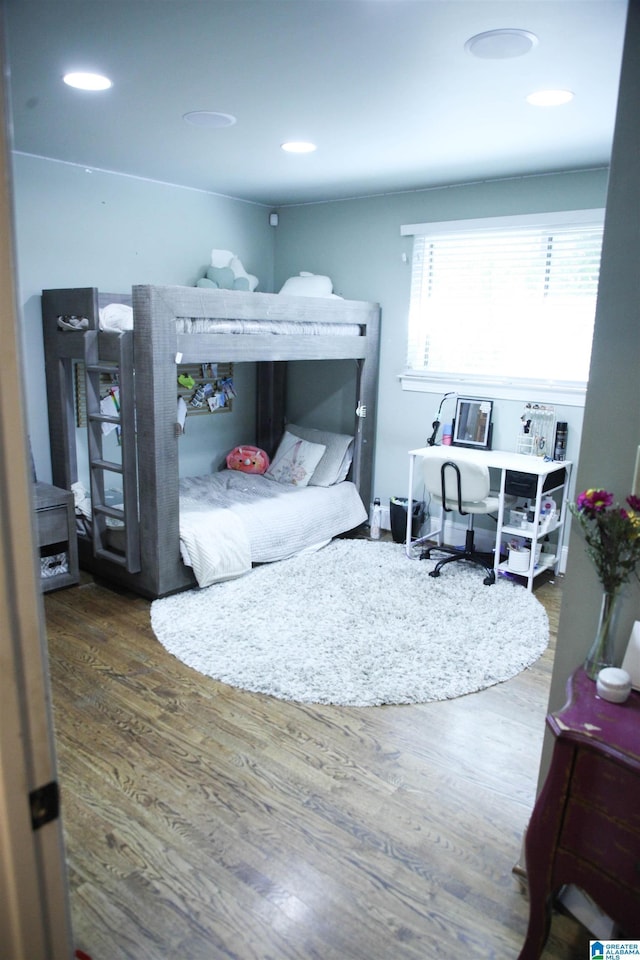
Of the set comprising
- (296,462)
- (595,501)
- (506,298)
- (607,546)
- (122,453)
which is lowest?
(296,462)

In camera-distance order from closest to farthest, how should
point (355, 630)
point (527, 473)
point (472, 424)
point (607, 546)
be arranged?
point (607, 546), point (355, 630), point (527, 473), point (472, 424)

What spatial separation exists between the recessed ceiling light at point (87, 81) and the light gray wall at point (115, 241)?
1061 millimetres

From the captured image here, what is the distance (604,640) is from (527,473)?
241cm

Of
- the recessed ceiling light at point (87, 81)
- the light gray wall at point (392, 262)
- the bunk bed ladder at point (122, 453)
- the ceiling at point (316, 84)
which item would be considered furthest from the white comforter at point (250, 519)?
the recessed ceiling light at point (87, 81)

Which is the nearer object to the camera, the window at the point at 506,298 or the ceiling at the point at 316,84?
the ceiling at the point at 316,84

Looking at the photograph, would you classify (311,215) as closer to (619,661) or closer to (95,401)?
(95,401)

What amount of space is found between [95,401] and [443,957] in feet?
10.5

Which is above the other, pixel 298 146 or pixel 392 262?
pixel 298 146

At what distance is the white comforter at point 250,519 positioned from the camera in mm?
3852

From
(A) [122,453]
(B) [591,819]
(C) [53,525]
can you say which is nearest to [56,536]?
(C) [53,525]

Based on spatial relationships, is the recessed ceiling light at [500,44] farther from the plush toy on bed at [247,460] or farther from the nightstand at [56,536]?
the plush toy on bed at [247,460]

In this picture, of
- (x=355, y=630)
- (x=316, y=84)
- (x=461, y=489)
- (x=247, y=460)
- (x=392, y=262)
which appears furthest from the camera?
(x=247, y=460)

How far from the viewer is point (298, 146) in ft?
11.4

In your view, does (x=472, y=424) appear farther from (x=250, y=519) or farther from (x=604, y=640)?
(x=604, y=640)
